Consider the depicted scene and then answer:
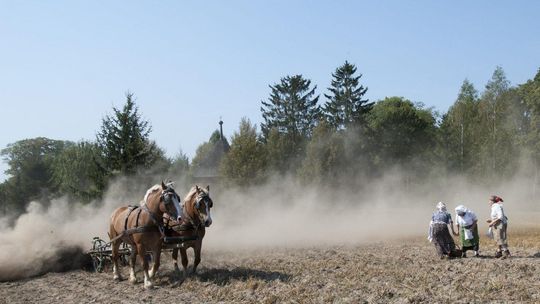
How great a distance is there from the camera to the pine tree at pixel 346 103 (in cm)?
7738

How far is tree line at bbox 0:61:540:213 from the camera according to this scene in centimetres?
4706

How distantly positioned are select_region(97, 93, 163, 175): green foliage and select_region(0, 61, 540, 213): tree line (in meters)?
0.10

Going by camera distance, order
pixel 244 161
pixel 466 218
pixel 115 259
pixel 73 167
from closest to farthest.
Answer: pixel 115 259
pixel 466 218
pixel 244 161
pixel 73 167

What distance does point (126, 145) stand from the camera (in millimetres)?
33875

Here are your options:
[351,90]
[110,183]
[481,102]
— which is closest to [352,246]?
[110,183]

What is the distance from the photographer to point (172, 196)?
15328mm

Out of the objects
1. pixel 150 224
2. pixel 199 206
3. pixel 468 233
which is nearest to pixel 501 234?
pixel 468 233

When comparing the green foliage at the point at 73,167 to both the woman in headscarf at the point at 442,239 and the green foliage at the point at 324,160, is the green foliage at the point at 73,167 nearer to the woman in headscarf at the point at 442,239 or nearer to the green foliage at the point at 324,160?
the green foliage at the point at 324,160

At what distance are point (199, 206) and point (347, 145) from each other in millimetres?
56812

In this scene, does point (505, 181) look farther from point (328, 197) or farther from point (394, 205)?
point (328, 197)

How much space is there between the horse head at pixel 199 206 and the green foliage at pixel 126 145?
17990 mm

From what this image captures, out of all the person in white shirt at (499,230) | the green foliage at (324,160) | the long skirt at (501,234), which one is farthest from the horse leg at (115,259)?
the green foliage at (324,160)

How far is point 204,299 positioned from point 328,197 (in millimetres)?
39935

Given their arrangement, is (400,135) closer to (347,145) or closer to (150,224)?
(347,145)
